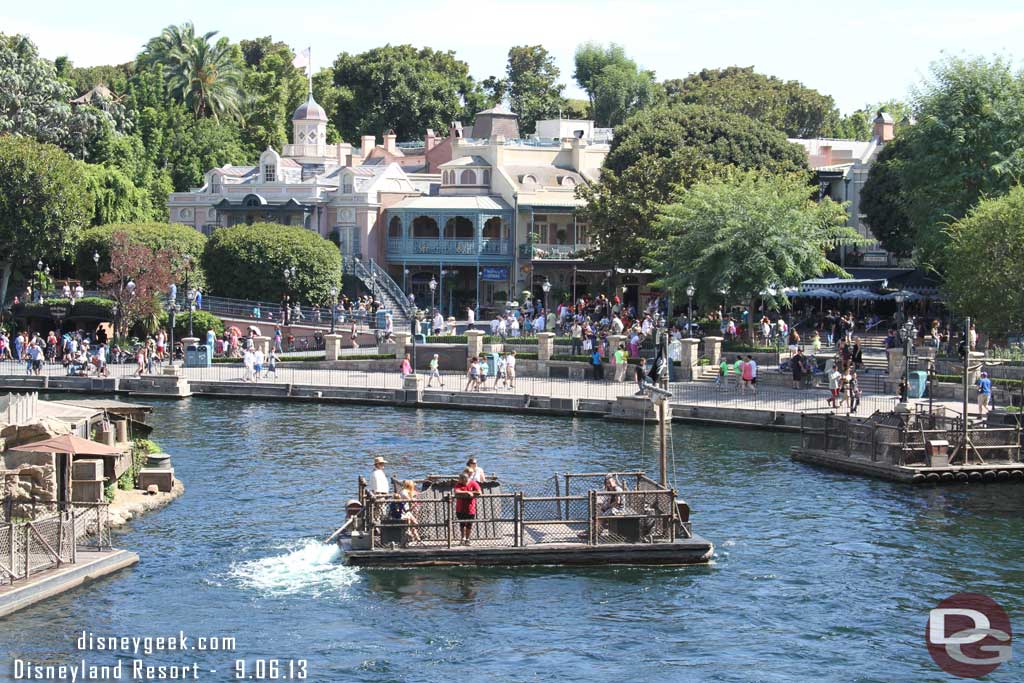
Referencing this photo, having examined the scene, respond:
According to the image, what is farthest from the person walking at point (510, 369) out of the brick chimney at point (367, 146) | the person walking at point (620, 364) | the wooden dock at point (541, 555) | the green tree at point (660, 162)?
the brick chimney at point (367, 146)

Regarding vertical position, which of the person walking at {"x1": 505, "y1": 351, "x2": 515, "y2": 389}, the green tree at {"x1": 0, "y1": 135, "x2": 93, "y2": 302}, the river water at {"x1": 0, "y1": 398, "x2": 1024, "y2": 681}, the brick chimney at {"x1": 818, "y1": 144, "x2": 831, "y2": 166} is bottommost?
the river water at {"x1": 0, "y1": 398, "x2": 1024, "y2": 681}

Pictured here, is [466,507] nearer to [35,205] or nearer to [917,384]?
[917,384]

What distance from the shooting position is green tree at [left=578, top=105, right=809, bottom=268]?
64.4m

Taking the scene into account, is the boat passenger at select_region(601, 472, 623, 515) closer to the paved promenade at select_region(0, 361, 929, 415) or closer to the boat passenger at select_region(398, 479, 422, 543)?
the boat passenger at select_region(398, 479, 422, 543)

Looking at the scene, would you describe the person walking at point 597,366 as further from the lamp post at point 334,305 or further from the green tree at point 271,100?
the green tree at point 271,100

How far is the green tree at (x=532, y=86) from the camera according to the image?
113750mm

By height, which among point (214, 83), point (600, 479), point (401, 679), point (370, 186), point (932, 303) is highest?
point (214, 83)

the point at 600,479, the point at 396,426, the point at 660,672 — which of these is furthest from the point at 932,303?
the point at 660,672

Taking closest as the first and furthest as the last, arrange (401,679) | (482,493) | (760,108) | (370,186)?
(401,679) → (482,493) → (370,186) → (760,108)

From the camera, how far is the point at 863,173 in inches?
3123

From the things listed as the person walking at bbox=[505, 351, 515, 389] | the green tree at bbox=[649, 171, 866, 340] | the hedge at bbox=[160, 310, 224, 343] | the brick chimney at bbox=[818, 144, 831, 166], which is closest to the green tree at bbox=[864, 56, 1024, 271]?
the green tree at bbox=[649, 171, 866, 340]

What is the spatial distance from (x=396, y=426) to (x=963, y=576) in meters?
21.6

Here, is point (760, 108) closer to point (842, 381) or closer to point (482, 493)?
point (842, 381)

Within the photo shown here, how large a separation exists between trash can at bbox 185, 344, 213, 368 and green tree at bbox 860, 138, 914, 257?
33716mm
